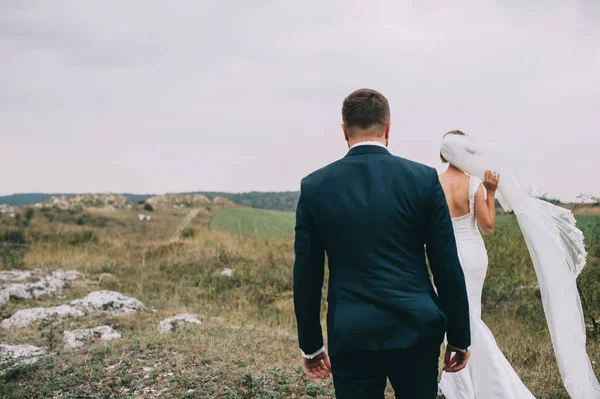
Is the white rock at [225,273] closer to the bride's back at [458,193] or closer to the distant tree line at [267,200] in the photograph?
the bride's back at [458,193]

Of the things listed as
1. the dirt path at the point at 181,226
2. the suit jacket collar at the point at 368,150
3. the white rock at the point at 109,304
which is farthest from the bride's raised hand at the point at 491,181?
the dirt path at the point at 181,226

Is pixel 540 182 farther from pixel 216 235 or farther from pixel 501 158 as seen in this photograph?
pixel 216 235

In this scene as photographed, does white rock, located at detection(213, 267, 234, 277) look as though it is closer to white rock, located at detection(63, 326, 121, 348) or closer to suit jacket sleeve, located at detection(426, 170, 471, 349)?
white rock, located at detection(63, 326, 121, 348)

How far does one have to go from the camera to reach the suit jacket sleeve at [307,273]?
2.51 m

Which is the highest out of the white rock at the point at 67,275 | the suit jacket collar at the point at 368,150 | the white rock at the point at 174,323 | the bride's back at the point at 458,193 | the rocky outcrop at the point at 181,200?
A: the suit jacket collar at the point at 368,150

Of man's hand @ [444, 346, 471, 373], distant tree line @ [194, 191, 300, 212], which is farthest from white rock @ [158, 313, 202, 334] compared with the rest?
distant tree line @ [194, 191, 300, 212]

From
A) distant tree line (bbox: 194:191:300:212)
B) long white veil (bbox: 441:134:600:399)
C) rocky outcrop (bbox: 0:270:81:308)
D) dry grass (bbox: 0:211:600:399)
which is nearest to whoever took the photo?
long white veil (bbox: 441:134:600:399)

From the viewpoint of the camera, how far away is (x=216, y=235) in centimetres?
2295

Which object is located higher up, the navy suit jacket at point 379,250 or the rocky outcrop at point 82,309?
the navy suit jacket at point 379,250

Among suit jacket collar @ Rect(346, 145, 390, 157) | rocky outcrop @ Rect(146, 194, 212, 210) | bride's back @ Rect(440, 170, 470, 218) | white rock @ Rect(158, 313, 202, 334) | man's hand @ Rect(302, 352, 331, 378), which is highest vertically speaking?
suit jacket collar @ Rect(346, 145, 390, 157)

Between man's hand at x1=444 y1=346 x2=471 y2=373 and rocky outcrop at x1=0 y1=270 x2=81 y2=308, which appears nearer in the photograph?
man's hand at x1=444 y1=346 x2=471 y2=373

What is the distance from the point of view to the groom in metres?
2.37

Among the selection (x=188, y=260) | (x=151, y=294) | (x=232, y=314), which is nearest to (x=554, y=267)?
(x=232, y=314)

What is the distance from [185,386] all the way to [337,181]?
12.0 ft
